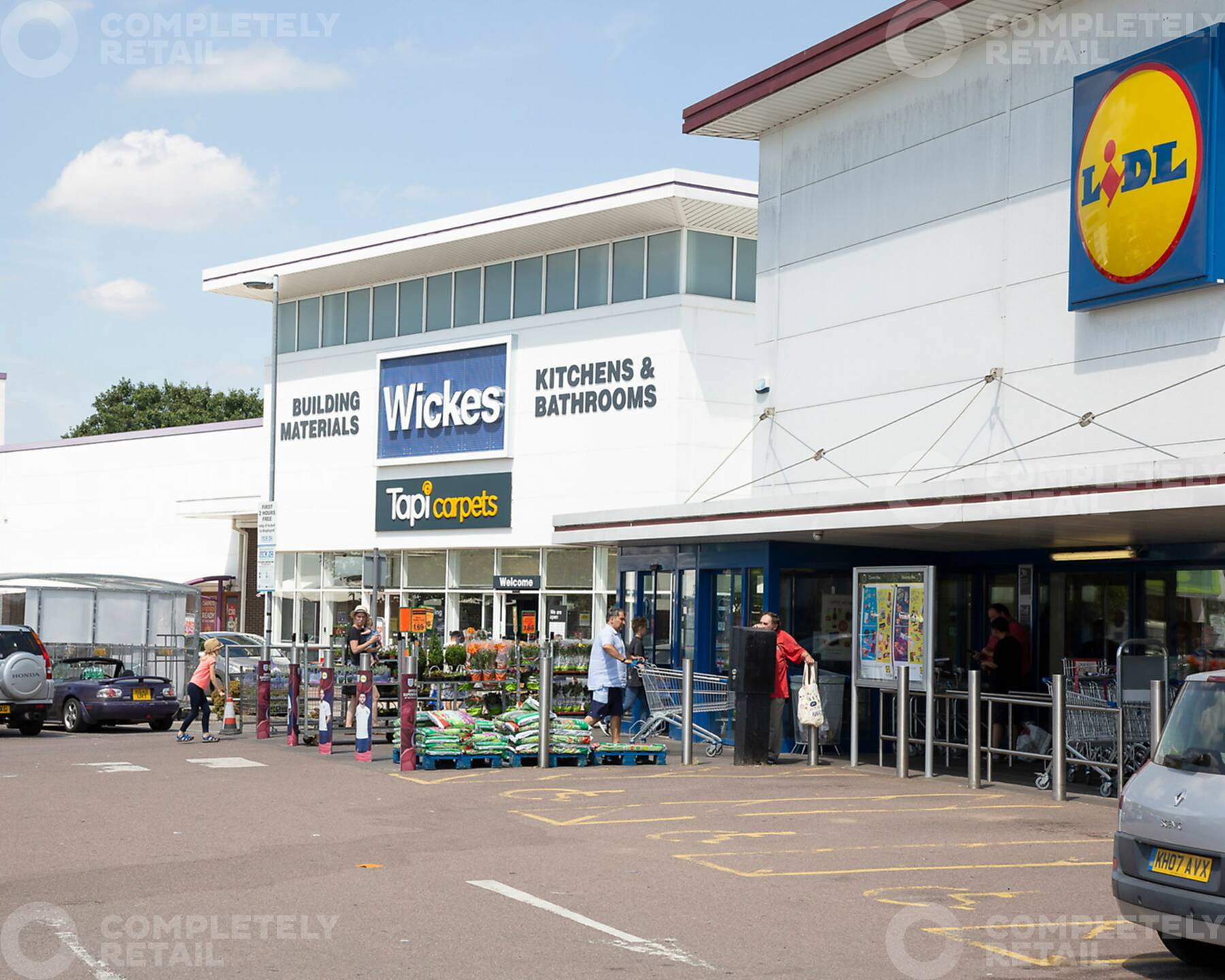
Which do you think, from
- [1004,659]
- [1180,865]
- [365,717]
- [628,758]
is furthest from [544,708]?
[1180,865]

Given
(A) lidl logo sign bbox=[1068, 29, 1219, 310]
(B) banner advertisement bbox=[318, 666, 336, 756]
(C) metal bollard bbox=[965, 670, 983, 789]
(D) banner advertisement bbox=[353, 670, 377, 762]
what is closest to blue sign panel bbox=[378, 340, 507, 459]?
(B) banner advertisement bbox=[318, 666, 336, 756]

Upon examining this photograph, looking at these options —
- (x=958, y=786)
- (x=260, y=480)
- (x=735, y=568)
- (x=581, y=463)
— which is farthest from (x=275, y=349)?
(x=958, y=786)

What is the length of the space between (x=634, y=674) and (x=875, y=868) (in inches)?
402

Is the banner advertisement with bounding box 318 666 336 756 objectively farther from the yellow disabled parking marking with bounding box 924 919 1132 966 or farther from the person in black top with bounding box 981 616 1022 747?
the yellow disabled parking marking with bounding box 924 919 1132 966

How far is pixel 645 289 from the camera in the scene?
108 feet

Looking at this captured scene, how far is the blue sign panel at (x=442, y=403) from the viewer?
36.2 m

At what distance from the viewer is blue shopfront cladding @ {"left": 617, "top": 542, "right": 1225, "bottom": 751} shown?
1852 cm

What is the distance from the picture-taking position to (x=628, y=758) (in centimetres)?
1877

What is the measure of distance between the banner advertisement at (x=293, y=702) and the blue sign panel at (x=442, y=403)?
47.5ft

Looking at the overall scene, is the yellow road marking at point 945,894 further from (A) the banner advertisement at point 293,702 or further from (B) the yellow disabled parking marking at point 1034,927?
(A) the banner advertisement at point 293,702

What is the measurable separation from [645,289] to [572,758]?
1634 centimetres

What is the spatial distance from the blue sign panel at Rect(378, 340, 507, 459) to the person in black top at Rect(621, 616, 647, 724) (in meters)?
13.3

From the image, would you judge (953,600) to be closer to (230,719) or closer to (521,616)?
(230,719)

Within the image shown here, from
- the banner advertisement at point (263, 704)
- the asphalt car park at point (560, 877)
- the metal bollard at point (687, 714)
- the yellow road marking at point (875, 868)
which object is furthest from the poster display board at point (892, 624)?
the banner advertisement at point (263, 704)
